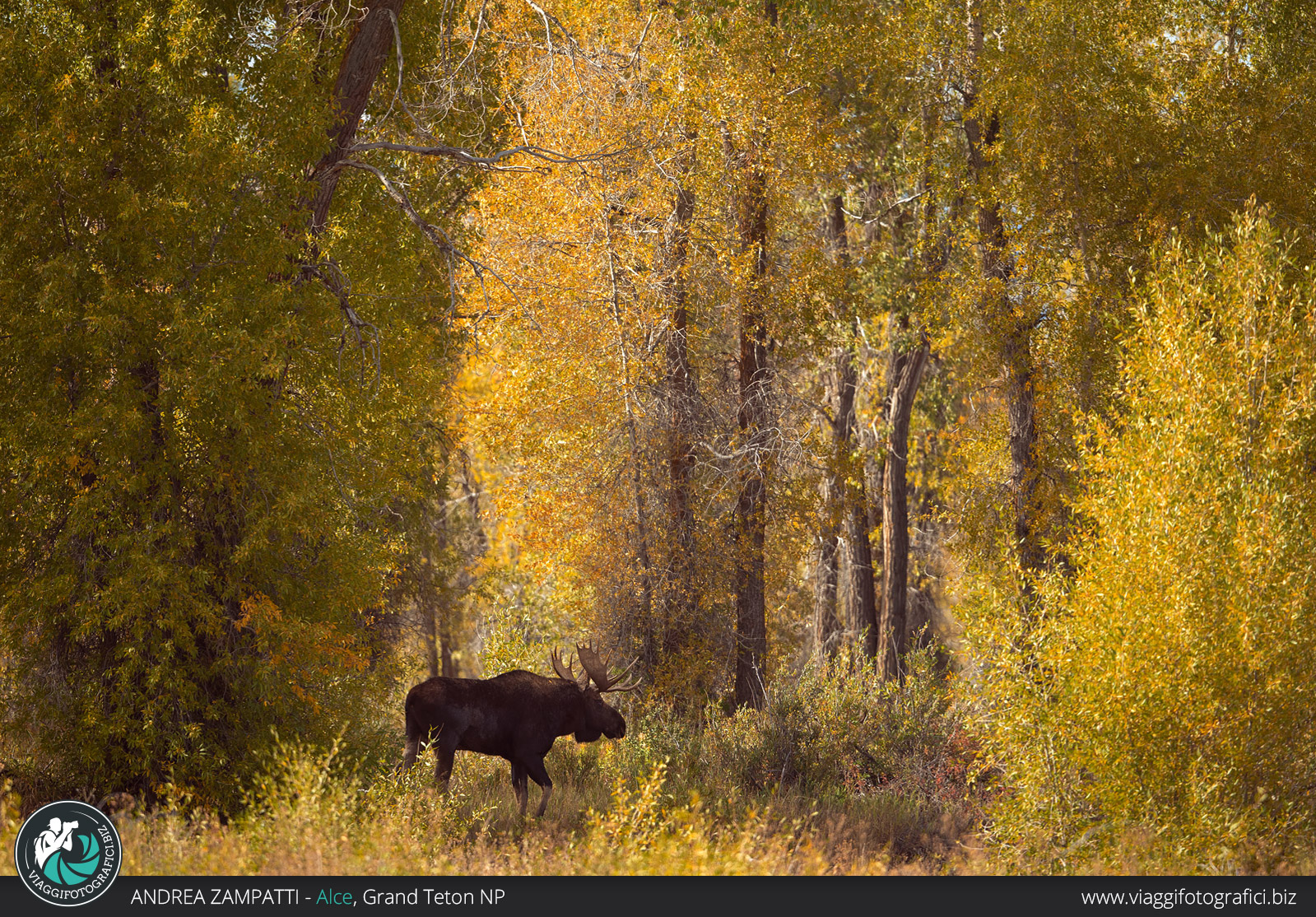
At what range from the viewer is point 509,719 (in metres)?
11.3

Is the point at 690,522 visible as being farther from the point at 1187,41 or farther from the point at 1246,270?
the point at 1187,41

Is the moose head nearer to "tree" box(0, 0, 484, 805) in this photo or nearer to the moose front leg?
the moose front leg

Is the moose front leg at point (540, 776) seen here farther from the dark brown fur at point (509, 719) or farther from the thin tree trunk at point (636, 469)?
the thin tree trunk at point (636, 469)

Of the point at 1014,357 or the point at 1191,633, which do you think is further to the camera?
the point at 1014,357

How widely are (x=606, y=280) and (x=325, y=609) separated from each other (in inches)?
269

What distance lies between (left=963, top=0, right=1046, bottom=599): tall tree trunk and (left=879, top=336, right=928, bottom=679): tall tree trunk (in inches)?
179

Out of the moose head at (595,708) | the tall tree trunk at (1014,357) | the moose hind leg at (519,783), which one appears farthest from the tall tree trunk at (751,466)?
the moose hind leg at (519,783)

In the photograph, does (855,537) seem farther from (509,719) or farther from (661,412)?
(509,719)

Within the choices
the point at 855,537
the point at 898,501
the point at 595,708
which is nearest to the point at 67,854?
the point at 595,708

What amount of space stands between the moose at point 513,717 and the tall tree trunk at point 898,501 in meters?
12.2

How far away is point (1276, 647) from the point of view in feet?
33.7

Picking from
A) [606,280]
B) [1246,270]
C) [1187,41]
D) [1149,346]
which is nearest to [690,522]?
[606,280]

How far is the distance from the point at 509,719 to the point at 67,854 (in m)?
4.13
